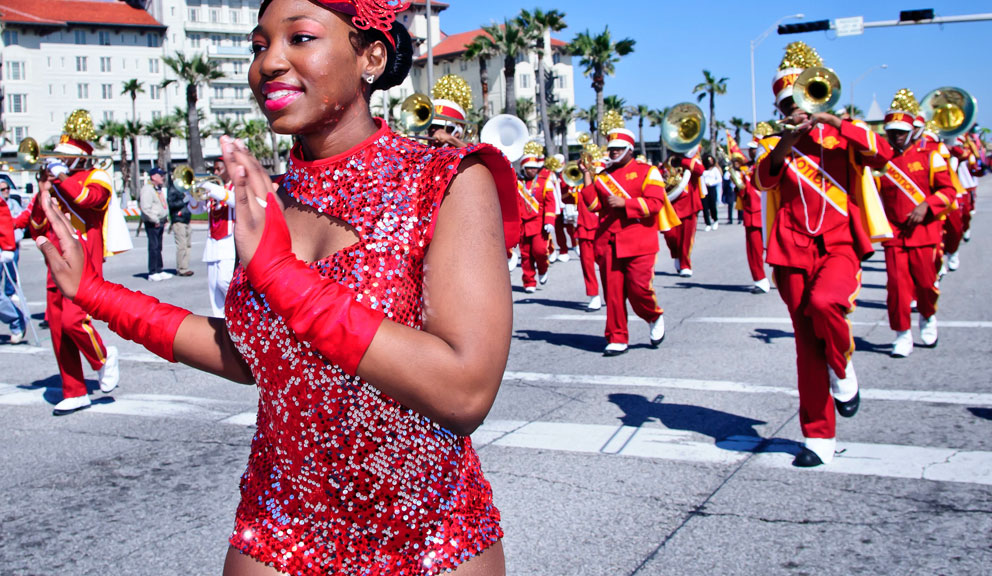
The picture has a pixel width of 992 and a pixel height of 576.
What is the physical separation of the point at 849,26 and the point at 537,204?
18.7 meters

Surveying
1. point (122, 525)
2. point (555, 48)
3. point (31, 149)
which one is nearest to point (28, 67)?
point (555, 48)

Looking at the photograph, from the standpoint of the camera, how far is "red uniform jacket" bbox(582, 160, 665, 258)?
894 centimetres

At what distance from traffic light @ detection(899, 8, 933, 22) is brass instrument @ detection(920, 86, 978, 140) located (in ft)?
56.5

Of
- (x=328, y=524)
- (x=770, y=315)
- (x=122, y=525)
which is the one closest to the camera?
(x=328, y=524)

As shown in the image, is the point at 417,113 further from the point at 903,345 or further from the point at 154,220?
the point at 154,220

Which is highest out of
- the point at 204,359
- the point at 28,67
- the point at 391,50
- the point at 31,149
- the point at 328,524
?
the point at 28,67

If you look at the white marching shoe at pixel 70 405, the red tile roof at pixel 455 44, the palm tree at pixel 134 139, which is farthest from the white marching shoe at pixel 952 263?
the red tile roof at pixel 455 44

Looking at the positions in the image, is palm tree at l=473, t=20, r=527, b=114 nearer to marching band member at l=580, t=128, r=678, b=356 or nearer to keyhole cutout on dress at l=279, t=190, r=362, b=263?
marching band member at l=580, t=128, r=678, b=356

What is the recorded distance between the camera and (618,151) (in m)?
9.63

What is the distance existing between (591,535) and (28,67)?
93.8 meters

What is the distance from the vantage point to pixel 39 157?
788 cm

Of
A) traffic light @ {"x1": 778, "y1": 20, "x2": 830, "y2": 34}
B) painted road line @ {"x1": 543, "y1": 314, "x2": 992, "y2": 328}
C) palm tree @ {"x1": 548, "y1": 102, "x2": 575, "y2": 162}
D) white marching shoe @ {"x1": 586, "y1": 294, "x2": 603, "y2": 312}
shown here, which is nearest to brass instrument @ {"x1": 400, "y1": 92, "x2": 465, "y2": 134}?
painted road line @ {"x1": 543, "y1": 314, "x2": 992, "y2": 328}

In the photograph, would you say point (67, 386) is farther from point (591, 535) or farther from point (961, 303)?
point (961, 303)

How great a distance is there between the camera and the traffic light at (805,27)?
93.8 feet
